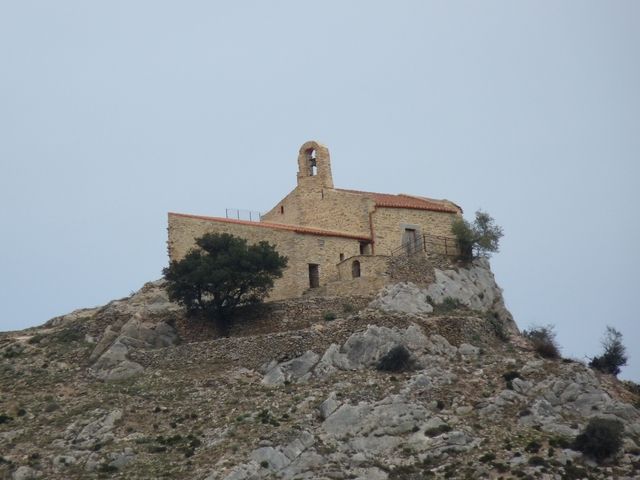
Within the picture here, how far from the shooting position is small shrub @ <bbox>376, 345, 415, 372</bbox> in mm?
58031

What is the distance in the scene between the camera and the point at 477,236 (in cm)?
7006

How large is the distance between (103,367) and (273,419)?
38.2ft

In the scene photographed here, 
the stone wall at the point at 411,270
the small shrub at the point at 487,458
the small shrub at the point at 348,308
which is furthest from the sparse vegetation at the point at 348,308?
the small shrub at the point at 487,458

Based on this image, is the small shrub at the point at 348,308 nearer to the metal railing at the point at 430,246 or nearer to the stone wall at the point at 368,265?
the stone wall at the point at 368,265

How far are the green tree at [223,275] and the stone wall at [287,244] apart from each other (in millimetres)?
1416

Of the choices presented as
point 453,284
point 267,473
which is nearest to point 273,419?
point 267,473

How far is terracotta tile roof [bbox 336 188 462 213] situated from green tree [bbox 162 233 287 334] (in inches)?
346

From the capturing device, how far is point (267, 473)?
5069 cm

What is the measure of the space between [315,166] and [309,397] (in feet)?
67.9

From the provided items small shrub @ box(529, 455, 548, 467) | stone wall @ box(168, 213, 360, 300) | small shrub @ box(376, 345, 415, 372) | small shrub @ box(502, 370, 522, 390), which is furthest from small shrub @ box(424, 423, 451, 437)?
stone wall @ box(168, 213, 360, 300)

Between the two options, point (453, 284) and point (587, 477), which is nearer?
point (587, 477)

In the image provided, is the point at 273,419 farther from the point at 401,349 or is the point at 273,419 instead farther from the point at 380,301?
the point at 380,301

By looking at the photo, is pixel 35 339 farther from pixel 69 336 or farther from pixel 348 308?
pixel 348 308

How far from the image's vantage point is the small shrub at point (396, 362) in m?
58.0
